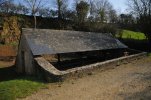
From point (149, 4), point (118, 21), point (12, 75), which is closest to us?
point (12, 75)

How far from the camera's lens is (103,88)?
1316 centimetres

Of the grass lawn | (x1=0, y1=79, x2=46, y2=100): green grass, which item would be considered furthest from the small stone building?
(x1=0, y1=79, x2=46, y2=100): green grass

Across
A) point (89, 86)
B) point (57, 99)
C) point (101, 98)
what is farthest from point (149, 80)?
point (57, 99)

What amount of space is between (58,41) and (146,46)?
61.8 feet

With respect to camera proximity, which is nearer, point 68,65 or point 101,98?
point 101,98

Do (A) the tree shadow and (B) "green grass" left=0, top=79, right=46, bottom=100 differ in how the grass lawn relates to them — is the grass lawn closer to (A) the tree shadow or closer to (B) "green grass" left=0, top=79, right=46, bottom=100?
(B) "green grass" left=0, top=79, right=46, bottom=100

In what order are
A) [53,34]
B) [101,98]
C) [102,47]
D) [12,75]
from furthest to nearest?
[102,47] < [53,34] < [12,75] < [101,98]

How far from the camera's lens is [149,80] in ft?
49.1

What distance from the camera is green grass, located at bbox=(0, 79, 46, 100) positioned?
11.9m

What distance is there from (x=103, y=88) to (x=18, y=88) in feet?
13.3

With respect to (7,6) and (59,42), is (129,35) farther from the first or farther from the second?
(59,42)

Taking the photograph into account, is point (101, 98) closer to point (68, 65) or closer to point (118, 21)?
point (68, 65)

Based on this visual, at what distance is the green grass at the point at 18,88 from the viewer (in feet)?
39.1

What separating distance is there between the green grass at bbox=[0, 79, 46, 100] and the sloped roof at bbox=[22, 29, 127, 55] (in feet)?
9.82
